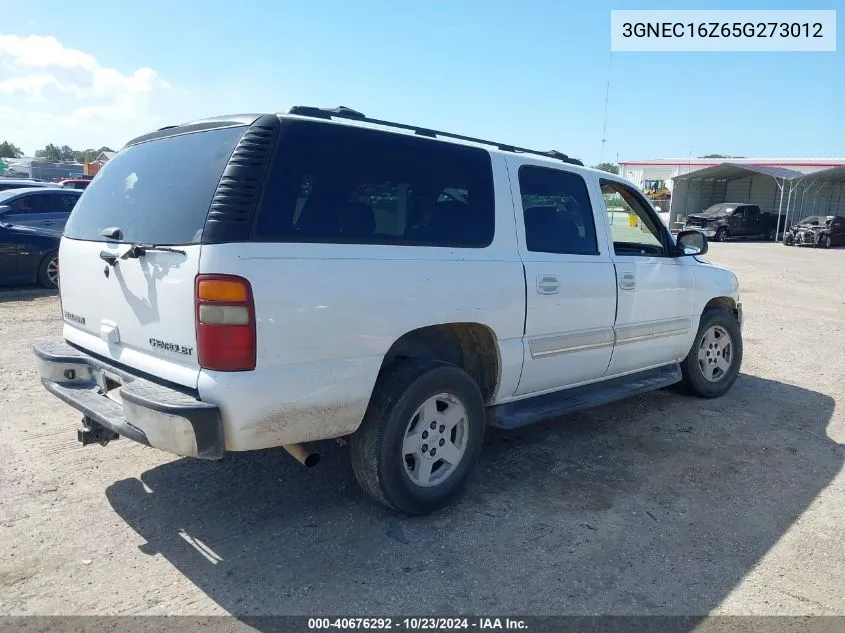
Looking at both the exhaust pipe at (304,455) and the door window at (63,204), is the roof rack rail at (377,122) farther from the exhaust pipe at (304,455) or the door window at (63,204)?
the door window at (63,204)

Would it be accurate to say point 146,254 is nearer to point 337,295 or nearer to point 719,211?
point 337,295

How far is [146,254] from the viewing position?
9.86 ft

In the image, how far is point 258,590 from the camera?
9.53 ft

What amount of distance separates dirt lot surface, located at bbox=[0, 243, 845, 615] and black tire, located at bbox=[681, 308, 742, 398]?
54cm

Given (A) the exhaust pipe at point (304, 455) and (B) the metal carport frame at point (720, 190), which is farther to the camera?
(B) the metal carport frame at point (720, 190)

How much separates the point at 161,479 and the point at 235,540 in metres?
0.92

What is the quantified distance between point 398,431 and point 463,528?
26.3 inches

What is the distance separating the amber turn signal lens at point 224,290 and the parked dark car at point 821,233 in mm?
30172

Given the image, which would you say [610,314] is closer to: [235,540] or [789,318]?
[235,540]

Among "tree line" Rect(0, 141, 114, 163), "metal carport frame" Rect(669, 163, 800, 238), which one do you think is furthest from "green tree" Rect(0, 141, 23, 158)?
"metal carport frame" Rect(669, 163, 800, 238)

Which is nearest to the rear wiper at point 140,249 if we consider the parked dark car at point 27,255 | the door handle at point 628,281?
the door handle at point 628,281

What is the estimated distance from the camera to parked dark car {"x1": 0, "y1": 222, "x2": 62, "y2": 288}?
33.3 feet

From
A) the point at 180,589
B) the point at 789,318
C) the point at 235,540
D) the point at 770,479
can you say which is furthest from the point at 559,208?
the point at 789,318

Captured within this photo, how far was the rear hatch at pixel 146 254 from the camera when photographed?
288 centimetres
